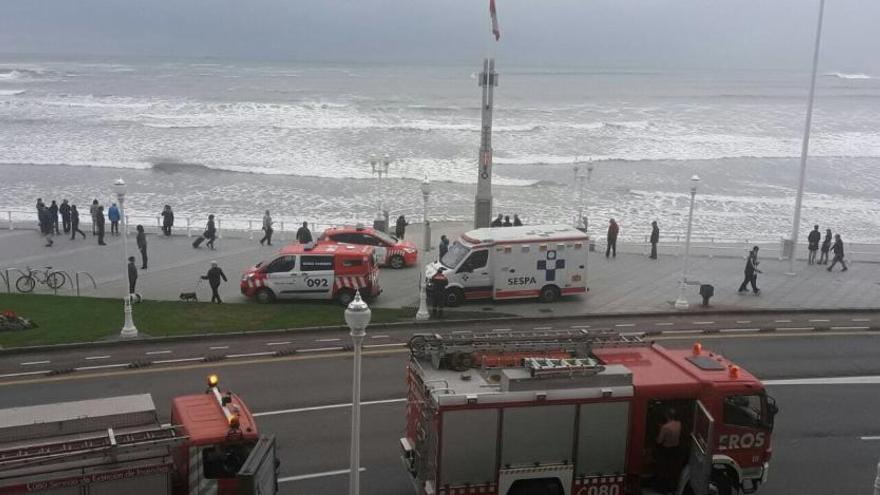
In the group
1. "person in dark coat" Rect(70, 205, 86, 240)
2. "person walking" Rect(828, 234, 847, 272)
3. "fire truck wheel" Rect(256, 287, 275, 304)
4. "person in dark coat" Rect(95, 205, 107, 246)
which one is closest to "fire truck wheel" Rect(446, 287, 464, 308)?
"fire truck wheel" Rect(256, 287, 275, 304)

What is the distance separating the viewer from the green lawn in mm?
19812

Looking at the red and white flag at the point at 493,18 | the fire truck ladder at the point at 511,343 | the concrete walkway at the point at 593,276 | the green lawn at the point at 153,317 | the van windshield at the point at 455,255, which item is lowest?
the green lawn at the point at 153,317

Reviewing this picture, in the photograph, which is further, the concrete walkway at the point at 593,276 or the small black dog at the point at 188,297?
the concrete walkway at the point at 593,276

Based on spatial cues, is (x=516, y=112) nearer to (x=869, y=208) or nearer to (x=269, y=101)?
Result: (x=269, y=101)

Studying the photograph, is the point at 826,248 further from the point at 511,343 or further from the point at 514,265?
the point at 511,343

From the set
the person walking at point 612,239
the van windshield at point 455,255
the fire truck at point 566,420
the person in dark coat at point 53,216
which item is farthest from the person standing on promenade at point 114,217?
the fire truck at point 566,420

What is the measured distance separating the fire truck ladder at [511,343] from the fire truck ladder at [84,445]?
355cm

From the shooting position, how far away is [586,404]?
1084 centimetres

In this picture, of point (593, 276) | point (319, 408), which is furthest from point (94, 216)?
point (319, 408)

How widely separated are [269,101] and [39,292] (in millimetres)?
89644

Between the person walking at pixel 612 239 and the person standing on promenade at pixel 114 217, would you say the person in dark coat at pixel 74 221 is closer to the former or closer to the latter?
the person standing on promenade at pixel 114 217

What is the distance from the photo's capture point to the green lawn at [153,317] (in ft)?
65.0

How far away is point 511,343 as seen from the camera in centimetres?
1179

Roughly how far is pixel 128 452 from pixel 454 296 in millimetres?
15118
